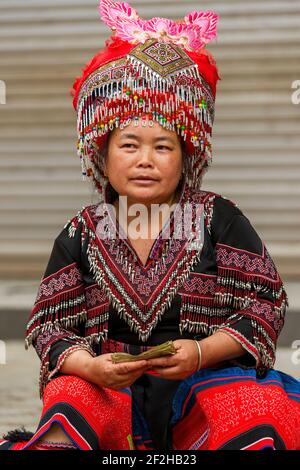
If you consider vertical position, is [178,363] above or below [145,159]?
below

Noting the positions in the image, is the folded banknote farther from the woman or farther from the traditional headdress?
the traditional headdress

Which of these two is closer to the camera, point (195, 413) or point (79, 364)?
point (79, 364)

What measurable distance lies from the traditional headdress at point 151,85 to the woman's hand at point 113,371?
659mm

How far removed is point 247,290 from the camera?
9.79ft

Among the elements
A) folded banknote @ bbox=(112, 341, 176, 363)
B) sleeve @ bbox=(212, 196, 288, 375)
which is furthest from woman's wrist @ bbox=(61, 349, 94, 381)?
sleeve @ bbox=(212, 196, 288, 375)

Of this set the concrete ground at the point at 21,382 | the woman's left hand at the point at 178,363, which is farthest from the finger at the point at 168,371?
the concrete ground at the point at 21,382

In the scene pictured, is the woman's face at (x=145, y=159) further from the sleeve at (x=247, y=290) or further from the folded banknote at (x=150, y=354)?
the folded banknote at (x=150, y=354)

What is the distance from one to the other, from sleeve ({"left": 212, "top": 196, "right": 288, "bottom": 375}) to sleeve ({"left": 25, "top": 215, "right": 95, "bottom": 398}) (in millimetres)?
414

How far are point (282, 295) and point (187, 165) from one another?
49 cm

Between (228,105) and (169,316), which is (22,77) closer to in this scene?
(228,105)

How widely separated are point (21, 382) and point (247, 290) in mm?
1986

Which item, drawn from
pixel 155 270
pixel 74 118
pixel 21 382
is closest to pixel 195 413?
pixel 155 270

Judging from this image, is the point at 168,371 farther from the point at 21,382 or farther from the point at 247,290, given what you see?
the point at 21,382

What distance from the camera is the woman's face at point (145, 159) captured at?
2.94 metres
